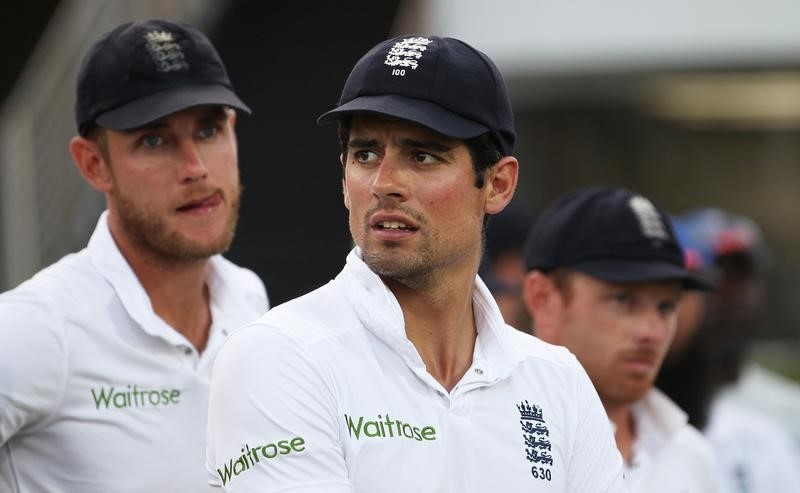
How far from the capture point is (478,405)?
3.60 metres

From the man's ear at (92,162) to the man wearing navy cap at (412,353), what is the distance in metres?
1.15

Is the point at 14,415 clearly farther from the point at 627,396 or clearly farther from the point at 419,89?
the point at 627,396

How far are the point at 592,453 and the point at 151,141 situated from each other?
1660mm

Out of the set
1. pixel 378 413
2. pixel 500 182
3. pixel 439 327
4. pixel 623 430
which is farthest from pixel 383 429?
pixel 623 430

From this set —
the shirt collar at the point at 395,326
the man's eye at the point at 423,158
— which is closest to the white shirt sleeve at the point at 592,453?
the shirt collar at the point at 395,326

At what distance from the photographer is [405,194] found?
362cm

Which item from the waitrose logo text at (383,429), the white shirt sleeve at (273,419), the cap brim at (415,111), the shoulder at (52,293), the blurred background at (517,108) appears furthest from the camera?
the blurred background at (517,108)

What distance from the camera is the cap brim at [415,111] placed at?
3.52 meters

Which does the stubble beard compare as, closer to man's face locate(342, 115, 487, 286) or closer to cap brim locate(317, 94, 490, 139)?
man's face locate(342, 115, 487, 286)

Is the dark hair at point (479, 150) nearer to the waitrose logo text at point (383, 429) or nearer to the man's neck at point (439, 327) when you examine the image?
the man's neck at point (439, 327)

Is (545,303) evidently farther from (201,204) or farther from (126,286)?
(126,286)

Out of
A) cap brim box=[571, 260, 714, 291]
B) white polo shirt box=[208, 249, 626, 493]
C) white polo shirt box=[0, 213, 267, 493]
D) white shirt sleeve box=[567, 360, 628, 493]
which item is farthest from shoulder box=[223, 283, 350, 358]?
cap brim box=[571, 260, 714, 291]

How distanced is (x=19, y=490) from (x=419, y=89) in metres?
1.55

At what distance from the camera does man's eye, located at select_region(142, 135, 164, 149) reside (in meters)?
4.60
